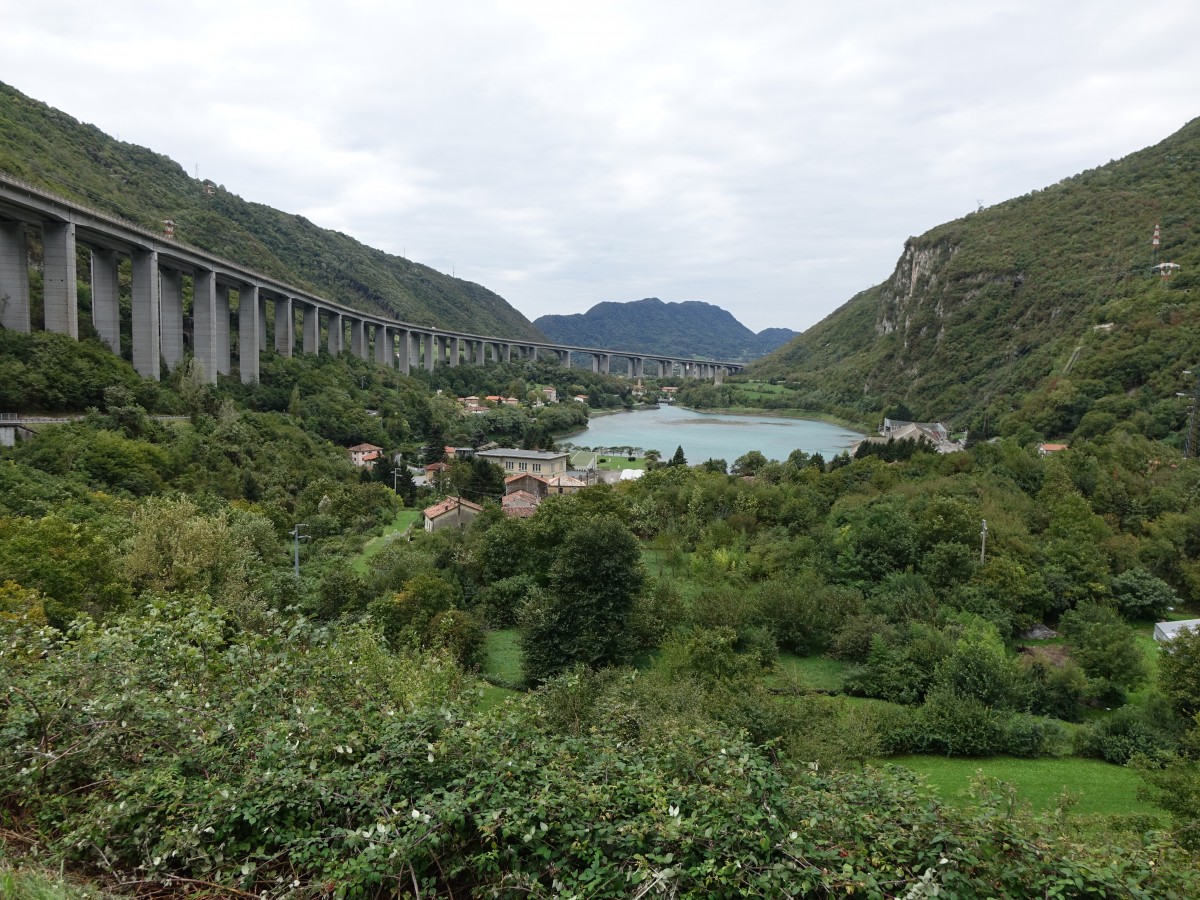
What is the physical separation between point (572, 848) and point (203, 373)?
33.7 m

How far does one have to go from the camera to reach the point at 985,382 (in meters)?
63.6

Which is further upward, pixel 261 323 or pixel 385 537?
pixel 261 323

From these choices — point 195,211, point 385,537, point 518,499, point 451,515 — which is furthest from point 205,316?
point 195,211

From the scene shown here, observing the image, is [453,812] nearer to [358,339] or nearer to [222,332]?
[222,332]

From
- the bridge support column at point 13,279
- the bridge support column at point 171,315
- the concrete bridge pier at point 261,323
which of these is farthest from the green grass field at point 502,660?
the concrete bridge pier at point 261,323

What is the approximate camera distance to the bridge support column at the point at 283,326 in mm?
47000

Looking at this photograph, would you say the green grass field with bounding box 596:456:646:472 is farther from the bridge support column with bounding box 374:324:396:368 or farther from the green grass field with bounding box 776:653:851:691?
the bridge support column with bounding box 374:324:396:368

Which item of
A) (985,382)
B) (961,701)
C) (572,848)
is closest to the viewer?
(572,848)

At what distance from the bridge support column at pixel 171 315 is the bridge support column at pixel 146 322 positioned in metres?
2.49

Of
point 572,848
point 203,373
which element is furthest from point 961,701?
point 203,373

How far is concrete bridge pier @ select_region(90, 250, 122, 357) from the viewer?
29.2m

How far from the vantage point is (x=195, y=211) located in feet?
183

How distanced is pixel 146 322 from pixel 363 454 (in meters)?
13.3

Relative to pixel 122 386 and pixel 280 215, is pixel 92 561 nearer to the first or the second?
pixel 122 386
